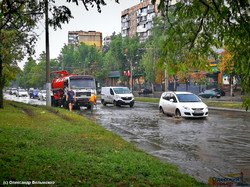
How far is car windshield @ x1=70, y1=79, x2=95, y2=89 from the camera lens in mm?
28786

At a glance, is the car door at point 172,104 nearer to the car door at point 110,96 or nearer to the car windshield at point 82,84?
the car windshield at point 82,84

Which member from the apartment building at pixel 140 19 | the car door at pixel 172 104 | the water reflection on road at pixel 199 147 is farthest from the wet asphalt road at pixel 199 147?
the apartment building at pixel 140 19

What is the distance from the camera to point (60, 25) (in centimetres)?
778

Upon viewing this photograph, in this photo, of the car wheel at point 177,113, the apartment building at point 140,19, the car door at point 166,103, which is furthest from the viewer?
the apartment building at point 140,19

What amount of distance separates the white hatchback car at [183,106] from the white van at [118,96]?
9.90 m

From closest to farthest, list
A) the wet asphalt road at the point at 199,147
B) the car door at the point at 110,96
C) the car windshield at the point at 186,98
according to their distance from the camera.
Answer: the wet asphalt road at the point at 199,147 < the car windshield at the point at 186,98 < the car door at the point at 110,96

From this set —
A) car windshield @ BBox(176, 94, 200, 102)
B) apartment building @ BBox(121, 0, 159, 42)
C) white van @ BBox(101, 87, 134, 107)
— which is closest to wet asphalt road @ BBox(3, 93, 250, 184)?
car windshield @ BBox(176, 94, 200, 102)

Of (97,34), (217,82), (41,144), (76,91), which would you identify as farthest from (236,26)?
(97,34)

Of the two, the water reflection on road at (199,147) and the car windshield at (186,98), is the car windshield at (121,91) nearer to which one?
the car windshield at (186,98)

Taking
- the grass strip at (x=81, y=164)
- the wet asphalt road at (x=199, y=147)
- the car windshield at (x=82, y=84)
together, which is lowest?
the wet asphalt road at (x=199, y=147)

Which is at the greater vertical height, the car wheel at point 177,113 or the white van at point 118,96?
the white van at point 118,96

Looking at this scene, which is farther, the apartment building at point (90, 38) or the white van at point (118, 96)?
the apartment building at point (90, 38)

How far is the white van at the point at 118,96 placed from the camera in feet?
102

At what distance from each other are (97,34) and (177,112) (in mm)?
136074
